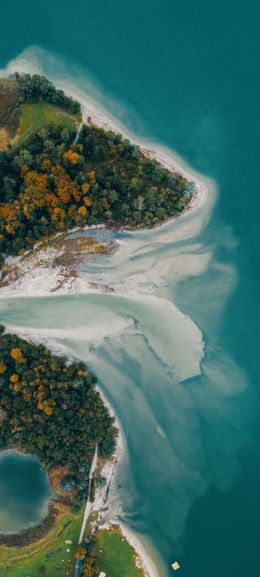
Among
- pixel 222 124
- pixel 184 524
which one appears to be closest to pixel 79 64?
pixel 222 124

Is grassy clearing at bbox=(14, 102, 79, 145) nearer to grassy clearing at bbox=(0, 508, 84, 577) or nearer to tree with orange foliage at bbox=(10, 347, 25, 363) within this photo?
tree with orange foliage at bbox=(10, 347, 25, 363)

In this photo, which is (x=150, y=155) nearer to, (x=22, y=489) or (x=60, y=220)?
(x=60, y=220)

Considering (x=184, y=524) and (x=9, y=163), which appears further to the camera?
(x=184, y=524)

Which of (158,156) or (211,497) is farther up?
(158,156)

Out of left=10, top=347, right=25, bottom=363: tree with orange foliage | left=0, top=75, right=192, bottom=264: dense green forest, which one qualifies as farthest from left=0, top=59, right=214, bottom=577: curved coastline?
left=10, top=347, right=25, bottom=363: tree with orange foliage

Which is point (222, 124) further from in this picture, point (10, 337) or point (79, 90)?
point (10, 337)

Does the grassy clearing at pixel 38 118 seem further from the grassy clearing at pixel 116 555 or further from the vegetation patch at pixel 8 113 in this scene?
the grassy clearing at pixel 116 555
